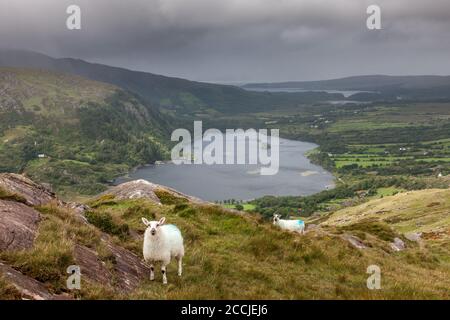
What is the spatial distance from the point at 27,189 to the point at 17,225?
7.07m

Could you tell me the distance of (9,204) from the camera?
15359mm

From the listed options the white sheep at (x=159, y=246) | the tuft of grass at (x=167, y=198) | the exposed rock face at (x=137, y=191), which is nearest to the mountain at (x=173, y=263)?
the white sheep at (x=159, y=246)

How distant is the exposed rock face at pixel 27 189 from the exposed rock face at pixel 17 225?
3.08 m

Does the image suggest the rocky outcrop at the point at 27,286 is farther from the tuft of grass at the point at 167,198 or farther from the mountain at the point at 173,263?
the tuft of grass at the point at 167,198

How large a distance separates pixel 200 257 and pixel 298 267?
13.5 feet

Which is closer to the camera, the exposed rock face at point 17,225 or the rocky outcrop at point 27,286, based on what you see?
the rocky outcrop at point 27,286

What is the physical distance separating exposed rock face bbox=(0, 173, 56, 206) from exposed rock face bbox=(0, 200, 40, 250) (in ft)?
10.1

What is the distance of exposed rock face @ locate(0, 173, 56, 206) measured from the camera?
19.0 m

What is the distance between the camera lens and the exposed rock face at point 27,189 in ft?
62.2
